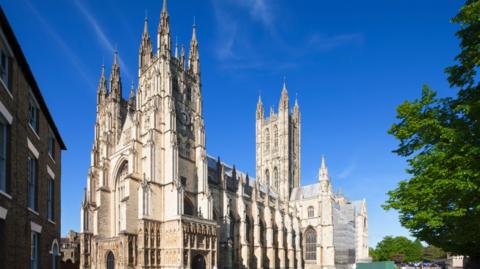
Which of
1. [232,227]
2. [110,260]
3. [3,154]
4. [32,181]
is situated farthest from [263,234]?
[3,154]

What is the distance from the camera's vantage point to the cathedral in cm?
3844

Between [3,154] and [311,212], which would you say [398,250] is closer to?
[311,212]

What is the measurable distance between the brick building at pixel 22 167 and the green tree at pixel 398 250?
9592 centimetres

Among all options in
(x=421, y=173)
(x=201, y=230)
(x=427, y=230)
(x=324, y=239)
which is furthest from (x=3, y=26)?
(x=324, y=239)

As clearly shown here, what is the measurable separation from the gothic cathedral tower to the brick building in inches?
2367

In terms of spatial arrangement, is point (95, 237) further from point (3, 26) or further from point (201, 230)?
point (3, 26)

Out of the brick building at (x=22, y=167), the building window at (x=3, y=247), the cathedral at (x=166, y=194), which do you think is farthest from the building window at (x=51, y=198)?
the cathedral at (x=166, y=194)

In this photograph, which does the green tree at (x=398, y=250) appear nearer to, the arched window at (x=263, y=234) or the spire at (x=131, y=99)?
the arched window at (x=263, y=234)

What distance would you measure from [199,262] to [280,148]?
39.6 m

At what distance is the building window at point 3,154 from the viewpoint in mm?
11227

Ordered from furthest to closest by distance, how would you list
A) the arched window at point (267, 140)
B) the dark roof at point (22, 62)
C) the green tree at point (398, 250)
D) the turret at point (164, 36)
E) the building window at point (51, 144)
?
the green tree at point (398, 250) → the arched window at point (267, 140) → the turret at point (164, 36) → the building window at point (51, 144) → the dark roof at point (22, 62)

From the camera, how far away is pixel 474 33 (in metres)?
14.4

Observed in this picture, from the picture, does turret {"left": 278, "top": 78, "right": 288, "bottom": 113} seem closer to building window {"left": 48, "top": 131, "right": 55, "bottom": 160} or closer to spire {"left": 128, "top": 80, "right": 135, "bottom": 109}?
spire {"left": 128, "top": 80, "right": 135, "bottom": 109}

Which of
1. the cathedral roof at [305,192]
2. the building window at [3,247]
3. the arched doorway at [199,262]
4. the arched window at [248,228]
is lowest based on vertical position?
the arched doorway at [199,262]
